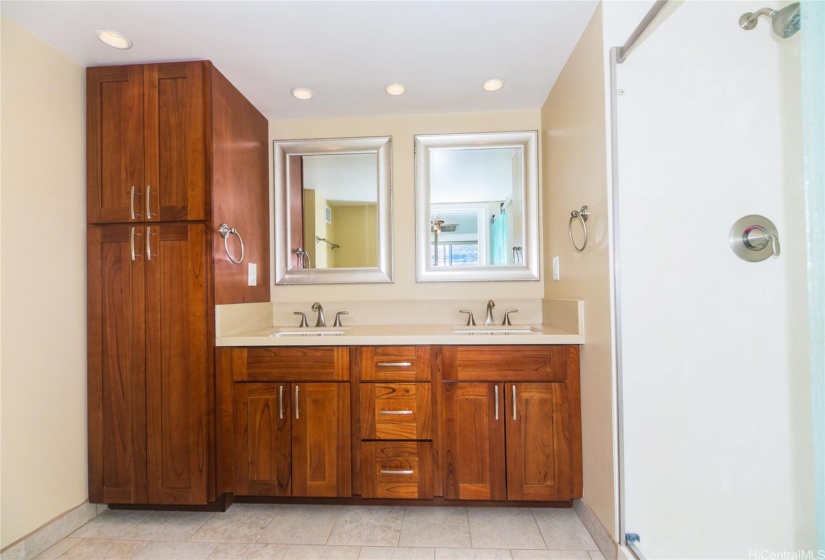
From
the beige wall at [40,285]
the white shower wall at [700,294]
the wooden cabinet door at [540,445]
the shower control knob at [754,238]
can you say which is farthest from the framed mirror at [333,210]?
the shower control knob at [754,238]

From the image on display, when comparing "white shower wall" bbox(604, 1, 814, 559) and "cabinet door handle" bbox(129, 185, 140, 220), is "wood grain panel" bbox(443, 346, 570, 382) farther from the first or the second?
"cabinet door handle" bbox(129, 185, 140, 220)

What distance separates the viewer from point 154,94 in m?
1.79

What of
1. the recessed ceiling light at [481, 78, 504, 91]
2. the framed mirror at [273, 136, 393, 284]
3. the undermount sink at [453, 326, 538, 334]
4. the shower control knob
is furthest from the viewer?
the framed mirror at [273, 136, 393, 284]

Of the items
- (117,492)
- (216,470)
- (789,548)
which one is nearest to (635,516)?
(789,548)

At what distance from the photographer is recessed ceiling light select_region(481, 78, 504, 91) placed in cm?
199

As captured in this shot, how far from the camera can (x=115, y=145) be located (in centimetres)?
180

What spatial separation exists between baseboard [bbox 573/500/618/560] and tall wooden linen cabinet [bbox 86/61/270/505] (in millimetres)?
1706

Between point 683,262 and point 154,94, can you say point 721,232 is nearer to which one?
point 683,262

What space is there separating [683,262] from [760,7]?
910 millimetres

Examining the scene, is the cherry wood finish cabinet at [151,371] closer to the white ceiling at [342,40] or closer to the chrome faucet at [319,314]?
the chrome faucet at [319,314]

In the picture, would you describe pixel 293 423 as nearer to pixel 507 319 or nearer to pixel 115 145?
pixel 507 319

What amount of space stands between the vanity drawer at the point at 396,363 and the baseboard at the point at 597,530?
0.92 meters

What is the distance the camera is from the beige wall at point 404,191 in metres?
2.33

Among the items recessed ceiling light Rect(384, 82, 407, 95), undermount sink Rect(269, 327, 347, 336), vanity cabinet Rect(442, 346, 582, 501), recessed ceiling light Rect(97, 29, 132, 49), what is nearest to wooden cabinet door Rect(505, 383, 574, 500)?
vanity cabinet Rect(442, 346, 582, 501)
